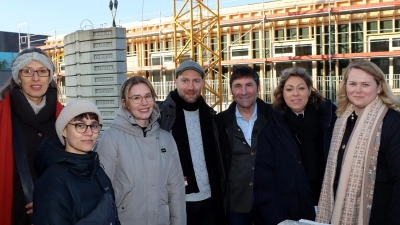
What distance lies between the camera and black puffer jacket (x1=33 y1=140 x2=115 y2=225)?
2.18 m

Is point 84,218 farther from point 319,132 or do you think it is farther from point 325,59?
point 325,59

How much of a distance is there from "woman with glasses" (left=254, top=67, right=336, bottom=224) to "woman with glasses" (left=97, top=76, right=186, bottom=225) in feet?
2.68

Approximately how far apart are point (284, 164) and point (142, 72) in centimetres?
2202

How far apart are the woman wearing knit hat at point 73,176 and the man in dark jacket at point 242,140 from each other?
162 centimetres

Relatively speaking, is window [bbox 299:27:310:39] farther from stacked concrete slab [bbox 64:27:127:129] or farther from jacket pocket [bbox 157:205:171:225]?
jacket pocket [bbox 157:205:171:225]

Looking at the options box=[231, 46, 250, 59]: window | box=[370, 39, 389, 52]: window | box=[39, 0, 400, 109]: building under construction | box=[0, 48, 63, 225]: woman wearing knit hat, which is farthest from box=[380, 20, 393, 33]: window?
box=[0, 48, 63, 225]: woman wearing knit hat

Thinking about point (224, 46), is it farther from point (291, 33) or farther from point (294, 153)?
point (294, 153)

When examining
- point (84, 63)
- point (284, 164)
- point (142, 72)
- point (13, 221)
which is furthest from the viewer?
point (142, 72)

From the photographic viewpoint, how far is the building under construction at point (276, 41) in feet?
57.0

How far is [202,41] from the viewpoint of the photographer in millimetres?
22156

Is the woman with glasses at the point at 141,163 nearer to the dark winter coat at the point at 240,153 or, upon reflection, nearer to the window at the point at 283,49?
the dark winter coat at the point at 240,153

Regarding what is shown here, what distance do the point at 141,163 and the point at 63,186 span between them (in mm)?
955

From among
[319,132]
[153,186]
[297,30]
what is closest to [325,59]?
[297,30]

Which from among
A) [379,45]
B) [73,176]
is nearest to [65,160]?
[73,176]
